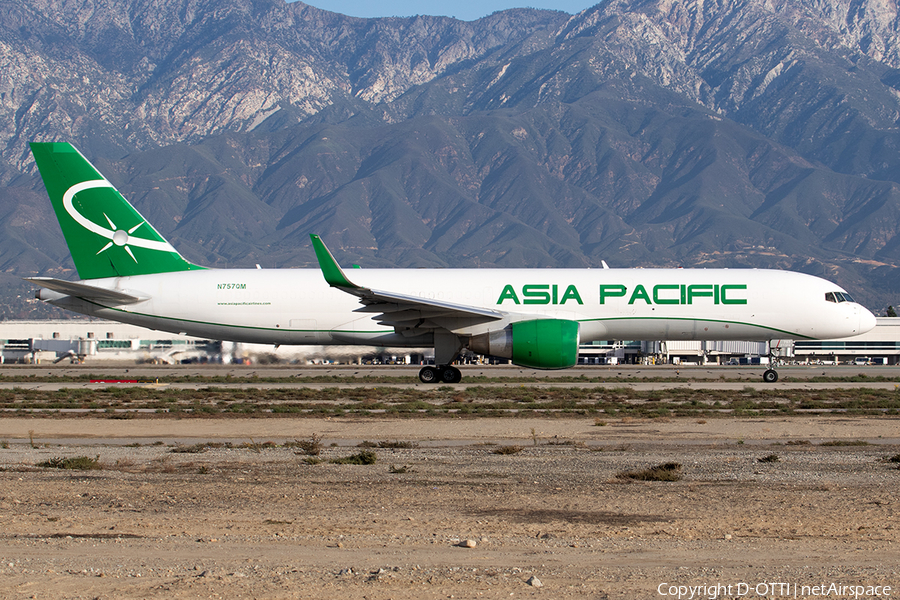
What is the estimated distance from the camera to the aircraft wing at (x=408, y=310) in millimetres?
28969

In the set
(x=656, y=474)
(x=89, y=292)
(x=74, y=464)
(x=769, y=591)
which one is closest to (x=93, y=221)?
(x=89, y=292)

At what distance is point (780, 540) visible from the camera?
945cm

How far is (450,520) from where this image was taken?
10.5 m

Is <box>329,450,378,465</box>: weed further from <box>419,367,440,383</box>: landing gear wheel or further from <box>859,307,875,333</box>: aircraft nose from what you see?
<box>859,307,875,333</box>: aircraft nose

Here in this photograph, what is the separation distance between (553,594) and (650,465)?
747 cm

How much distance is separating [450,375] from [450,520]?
22.9 m

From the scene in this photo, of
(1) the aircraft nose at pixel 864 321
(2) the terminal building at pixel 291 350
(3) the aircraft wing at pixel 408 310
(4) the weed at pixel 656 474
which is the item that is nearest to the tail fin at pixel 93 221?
(3) the aircraft wing at pixel 408 310

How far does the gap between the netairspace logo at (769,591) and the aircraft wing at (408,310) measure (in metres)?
21.6

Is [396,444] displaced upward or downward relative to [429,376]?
downward

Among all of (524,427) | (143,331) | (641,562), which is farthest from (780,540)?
(143,331)

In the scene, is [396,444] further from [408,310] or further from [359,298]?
[359,298]

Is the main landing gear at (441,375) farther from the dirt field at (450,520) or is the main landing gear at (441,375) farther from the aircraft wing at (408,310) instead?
the dirt field at (450,520)

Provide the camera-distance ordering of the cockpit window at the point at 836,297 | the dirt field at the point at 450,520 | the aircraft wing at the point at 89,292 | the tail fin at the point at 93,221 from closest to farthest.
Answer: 1. the dirt field at the point at 450,520
2. the aircraft wing at the point at 89,292
3. the tail fin at the point at 93,221
4. the cockpit window at the point at 836,297

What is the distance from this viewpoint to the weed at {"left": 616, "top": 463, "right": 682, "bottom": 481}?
13.3 metres
